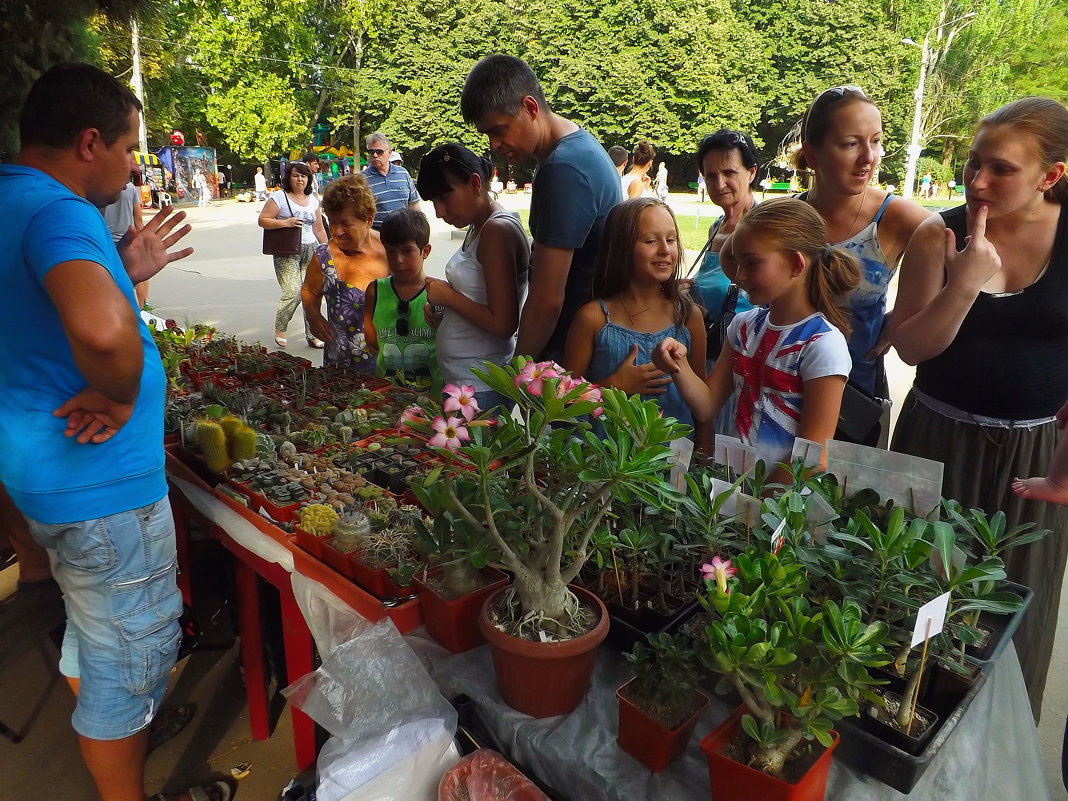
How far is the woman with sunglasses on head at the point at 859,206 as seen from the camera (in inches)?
80.4

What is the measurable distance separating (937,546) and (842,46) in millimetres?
34862

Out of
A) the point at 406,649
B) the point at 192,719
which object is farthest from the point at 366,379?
the point at 406,649

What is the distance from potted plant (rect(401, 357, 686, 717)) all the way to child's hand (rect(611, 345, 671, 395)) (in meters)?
0.83

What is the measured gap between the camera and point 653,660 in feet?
3.49

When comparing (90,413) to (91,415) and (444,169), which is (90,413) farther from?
(444,169)

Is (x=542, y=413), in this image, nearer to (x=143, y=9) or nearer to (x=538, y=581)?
(x=538, y=581)

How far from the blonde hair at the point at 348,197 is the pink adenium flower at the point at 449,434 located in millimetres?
2553

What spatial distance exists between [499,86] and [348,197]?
1.50 meters

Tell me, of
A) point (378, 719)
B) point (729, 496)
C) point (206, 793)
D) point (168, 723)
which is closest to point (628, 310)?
point (729, 496)

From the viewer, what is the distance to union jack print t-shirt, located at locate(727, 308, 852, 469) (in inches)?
66.8

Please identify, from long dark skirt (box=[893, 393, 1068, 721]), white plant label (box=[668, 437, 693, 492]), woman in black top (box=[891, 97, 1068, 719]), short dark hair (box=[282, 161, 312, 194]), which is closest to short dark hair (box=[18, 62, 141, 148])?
white plant label (box=[668, 437, 693, 492])

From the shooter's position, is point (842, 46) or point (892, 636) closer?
point (892, 636)

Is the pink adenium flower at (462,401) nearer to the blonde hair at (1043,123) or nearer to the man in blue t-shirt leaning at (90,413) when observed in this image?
the man in blue t-shirt leaning at (90,413)

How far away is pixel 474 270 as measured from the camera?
97.9 inches
